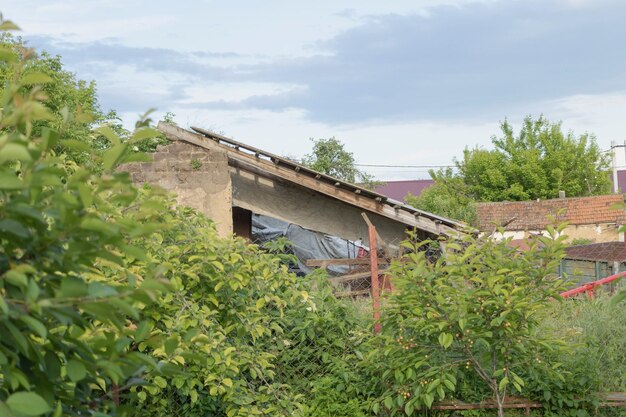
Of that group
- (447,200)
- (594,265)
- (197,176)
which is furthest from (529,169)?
(197,176)

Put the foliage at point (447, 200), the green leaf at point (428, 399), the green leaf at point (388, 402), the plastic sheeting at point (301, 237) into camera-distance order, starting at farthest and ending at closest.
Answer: the foliage at point (447, 200) → the plastic sheeting at point (301, 237) → the green leaf at point (388, 402) → the green leaf at point (428, 399)

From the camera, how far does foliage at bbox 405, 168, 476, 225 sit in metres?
38.5

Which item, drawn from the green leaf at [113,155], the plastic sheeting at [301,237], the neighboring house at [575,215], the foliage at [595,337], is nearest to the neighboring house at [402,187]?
the neighboring house at [575,215]

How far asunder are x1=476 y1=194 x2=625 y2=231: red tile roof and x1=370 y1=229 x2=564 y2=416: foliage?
34.3 m

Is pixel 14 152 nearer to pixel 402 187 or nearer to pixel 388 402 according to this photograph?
pixel 388 402

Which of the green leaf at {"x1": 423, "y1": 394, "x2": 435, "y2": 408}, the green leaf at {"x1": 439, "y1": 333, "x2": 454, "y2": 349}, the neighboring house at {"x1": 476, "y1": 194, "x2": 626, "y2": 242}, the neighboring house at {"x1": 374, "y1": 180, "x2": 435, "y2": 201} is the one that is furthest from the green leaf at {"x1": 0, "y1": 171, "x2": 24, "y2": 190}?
the neighboring house at {"x1": 374, "y1": 180, "x2": 435, "y2": 201}

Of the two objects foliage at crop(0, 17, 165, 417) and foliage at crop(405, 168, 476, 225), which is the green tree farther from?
foliage at crop(0, 17, 165, 417)

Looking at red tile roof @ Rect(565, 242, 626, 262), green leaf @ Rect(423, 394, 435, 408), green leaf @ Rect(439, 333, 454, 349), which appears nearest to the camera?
green leaf @ Rect(439, 333, 454, 349)

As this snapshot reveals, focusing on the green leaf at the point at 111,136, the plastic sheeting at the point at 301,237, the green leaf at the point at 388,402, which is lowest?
the green leaf at the point at 388,402

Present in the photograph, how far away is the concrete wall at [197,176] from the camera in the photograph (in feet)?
45.9

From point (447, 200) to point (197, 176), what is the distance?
28183 millimetres

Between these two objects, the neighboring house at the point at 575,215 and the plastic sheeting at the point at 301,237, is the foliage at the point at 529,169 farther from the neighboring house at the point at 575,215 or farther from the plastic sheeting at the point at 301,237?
the plastic sheeting at the point at 301,237

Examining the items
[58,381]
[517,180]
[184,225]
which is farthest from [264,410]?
[517,180]

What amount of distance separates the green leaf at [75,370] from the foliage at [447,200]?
2825cm
